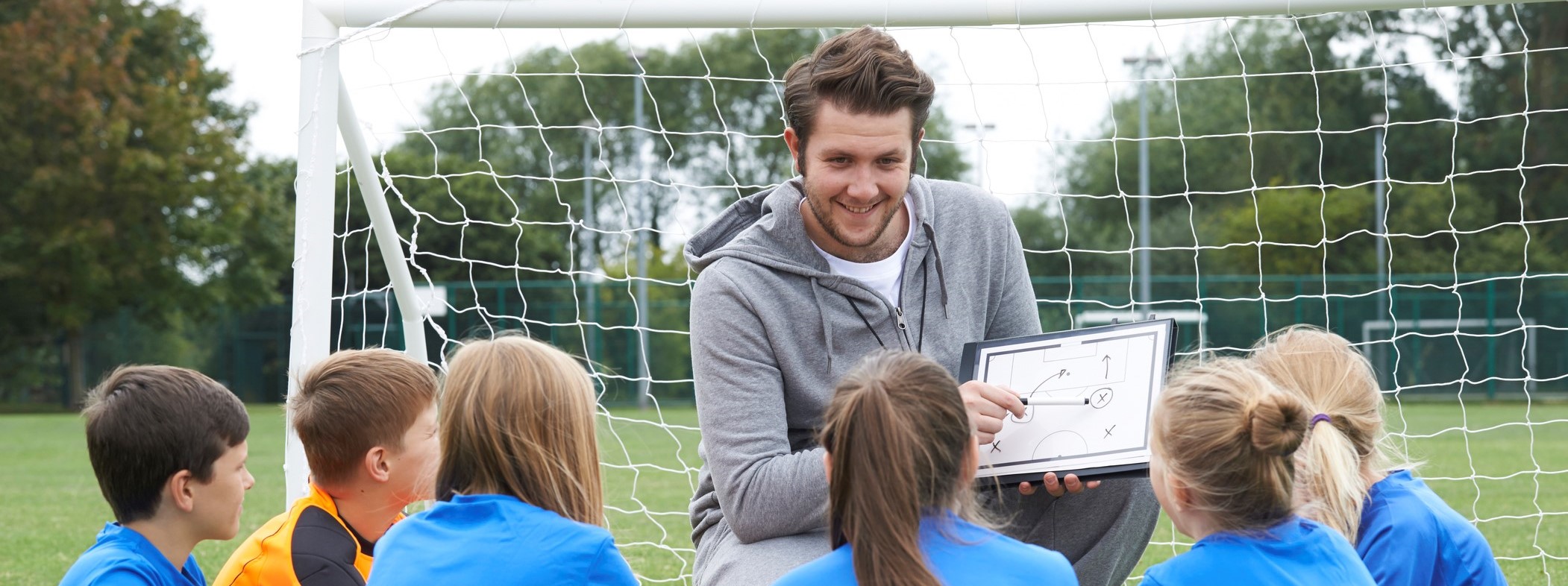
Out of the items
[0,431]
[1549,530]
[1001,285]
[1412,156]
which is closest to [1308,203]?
[1412,156]

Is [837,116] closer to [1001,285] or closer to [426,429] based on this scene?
[1001,285]

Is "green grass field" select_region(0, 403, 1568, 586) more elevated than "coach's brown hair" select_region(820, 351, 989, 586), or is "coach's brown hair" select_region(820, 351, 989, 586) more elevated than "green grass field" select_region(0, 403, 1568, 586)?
"coach's brown hair" select_region(820, 351, 989, 586)

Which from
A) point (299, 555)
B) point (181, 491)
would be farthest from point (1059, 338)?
point (181, 491)

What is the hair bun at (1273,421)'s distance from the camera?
1.85m

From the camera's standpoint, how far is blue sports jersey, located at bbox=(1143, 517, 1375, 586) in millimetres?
1848

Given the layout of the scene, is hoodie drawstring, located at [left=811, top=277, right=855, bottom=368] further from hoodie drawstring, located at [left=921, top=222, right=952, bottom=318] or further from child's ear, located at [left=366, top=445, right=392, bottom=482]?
child's ear, located at [left=366, top=445, right=392, bottom=482]

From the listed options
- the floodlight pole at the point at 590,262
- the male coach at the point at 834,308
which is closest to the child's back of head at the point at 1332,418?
the male coach at the point at 834,308

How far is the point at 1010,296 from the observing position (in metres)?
2.79

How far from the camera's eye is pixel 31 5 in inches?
923

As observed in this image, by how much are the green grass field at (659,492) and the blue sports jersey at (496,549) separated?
1038mm

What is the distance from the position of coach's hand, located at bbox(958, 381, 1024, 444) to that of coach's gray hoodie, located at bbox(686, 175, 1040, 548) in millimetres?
288

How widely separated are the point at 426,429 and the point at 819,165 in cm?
94

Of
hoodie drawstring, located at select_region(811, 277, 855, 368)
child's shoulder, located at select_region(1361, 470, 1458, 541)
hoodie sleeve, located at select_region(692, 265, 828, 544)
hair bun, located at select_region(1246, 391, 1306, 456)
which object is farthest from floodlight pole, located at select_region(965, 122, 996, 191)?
hair bun, located at select_region(1246, 391, 1306, 456)

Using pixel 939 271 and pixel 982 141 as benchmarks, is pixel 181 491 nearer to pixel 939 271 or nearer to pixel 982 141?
pixel 939 271
